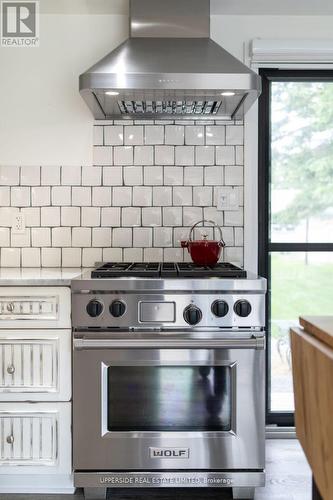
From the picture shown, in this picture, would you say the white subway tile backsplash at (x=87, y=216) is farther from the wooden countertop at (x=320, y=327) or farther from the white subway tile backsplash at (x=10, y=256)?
the wooden countertop at (x=320, y=327)

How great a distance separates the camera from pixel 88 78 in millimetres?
2283

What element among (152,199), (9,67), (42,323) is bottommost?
(42,323)

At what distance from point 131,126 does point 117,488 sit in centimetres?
184

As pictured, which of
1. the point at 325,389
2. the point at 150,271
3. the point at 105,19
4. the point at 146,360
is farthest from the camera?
the point at 105,19

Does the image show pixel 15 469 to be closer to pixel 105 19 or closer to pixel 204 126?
pixel 204 126

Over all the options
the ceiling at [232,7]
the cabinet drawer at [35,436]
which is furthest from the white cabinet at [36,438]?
the ceiling at [232,7]

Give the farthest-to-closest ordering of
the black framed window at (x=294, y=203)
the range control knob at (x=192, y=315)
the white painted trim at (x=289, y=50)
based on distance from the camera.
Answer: the black framed window at (x=294, y=203)
the white painted trim at (x=289, y=50)
the range control knob at (x=192, y=315)

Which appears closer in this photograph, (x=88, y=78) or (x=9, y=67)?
(x=88, y=78)

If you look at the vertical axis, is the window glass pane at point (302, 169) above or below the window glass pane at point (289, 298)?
above

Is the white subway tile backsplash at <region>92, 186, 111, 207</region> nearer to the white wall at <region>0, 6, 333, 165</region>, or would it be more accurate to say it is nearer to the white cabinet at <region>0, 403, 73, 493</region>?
the white wall at <region>0, 6, 333, 165</region>

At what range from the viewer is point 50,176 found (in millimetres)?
2883

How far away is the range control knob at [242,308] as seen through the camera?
2.16 m

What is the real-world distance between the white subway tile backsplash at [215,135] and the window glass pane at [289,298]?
710 millimetres

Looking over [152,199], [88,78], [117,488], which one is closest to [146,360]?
[117,488]
